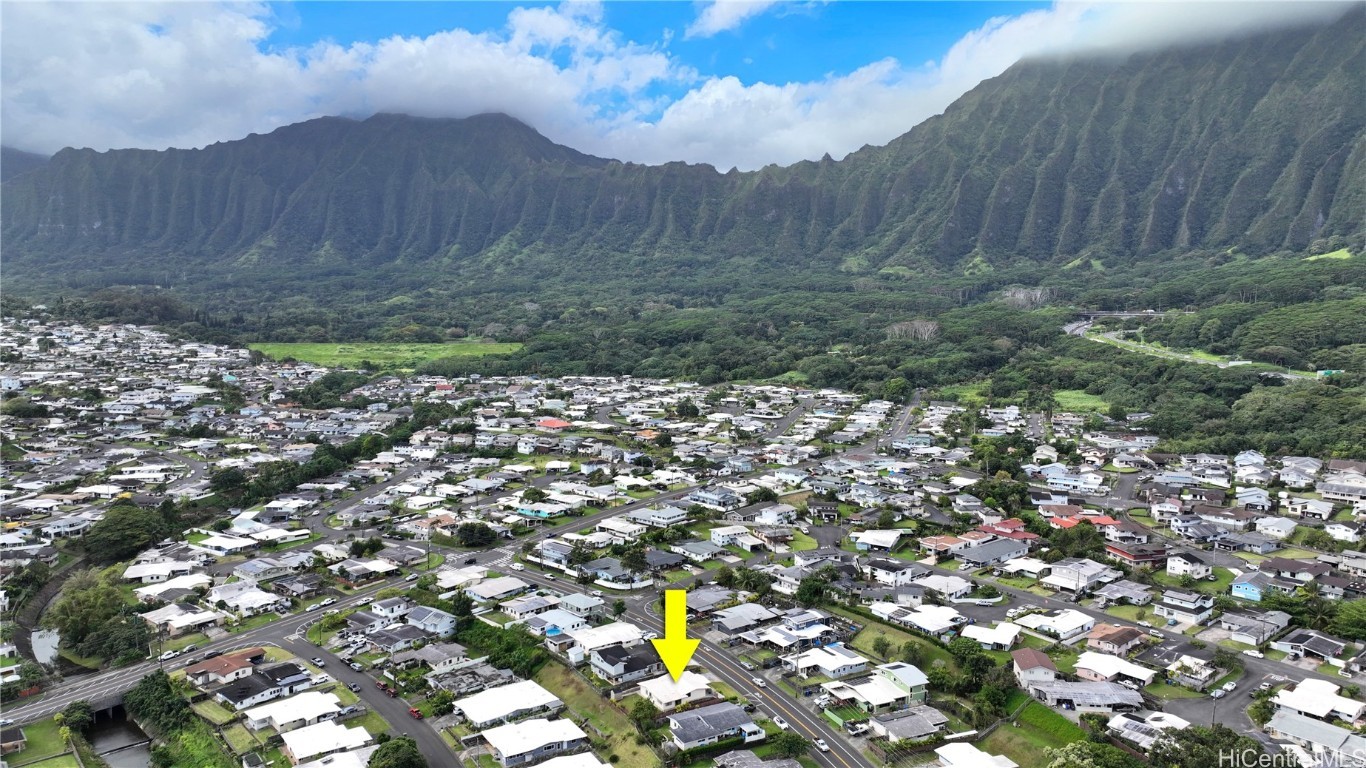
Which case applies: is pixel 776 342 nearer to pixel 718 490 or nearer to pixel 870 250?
pixel 718 490

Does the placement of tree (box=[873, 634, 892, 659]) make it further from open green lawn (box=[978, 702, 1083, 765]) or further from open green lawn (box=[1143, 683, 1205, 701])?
open green lawn (box=[1143, 683, 1205, 701])

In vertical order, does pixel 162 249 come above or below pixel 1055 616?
above

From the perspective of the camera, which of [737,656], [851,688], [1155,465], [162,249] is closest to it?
[851,688]

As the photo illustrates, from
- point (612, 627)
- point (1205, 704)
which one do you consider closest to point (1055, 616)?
point (1205, 704)

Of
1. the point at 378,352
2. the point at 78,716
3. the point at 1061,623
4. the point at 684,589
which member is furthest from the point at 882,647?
the point at 378,352

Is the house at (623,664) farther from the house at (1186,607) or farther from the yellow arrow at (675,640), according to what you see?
the house at (1186,607)

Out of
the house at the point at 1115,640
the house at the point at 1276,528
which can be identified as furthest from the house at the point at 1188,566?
the house at the point at 1115,640

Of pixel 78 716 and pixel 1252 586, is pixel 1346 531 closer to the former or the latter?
pixel 1252 586
